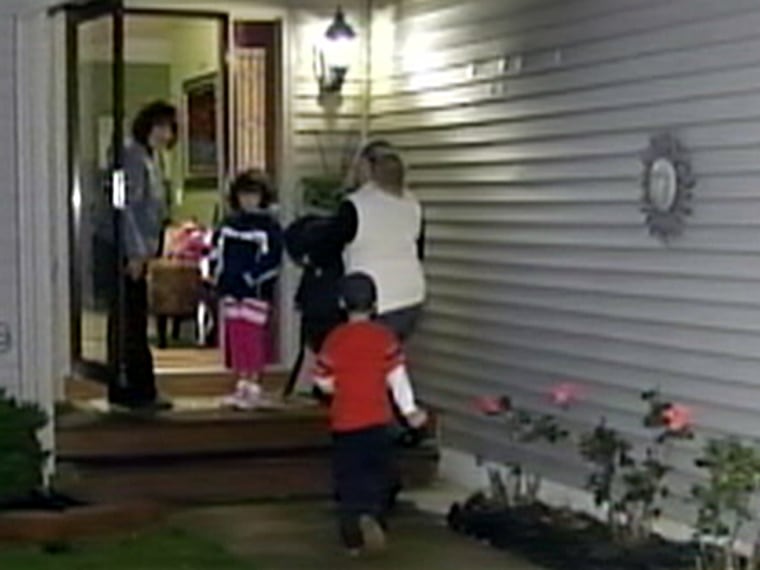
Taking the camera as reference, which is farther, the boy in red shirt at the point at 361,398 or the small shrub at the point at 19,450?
the small shrub at the point at 19,450

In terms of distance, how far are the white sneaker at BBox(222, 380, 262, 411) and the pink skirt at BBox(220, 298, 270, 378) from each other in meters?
0.06

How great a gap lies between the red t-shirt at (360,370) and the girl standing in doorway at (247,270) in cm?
252

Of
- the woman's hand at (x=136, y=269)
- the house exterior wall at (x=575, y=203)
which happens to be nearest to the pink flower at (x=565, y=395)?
the house exterior wall at (x=575, y=203)

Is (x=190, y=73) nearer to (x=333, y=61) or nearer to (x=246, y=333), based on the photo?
(x=333, y=61)

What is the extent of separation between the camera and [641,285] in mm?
7852

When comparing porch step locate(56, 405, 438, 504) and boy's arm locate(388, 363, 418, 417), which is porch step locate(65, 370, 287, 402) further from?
boy's arm locate(388, 363, 418, 417)

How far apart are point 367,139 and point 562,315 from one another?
314 centimetres

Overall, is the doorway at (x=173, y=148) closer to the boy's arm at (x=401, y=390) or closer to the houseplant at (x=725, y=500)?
the boy's arm at (x=401, y=390)

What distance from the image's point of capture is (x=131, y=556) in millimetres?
7707

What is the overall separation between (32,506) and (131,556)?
906 mm

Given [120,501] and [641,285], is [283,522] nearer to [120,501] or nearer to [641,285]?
[120,501]

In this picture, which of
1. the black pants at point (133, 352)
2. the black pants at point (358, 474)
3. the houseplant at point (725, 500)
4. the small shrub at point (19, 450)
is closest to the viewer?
the houseplant at point (725, 500)

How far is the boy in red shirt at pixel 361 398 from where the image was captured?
756 centimetres

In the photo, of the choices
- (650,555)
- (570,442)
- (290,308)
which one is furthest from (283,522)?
(290,308)
